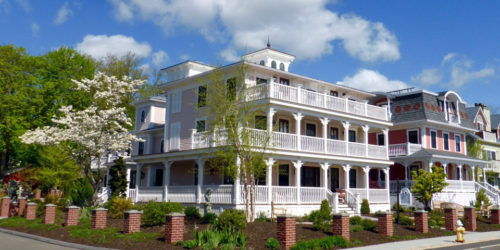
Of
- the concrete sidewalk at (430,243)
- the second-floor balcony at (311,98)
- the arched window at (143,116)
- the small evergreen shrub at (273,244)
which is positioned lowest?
the concrete sidewalk at (430,243)

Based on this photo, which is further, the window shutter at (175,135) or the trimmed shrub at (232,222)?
the window shutter at (175,135)

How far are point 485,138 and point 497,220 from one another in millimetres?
25054

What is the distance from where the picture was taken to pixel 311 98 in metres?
26.4

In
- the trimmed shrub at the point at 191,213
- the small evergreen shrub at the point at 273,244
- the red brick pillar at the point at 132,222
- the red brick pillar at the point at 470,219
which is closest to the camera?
the small evergreen shrub at the point at 273,244

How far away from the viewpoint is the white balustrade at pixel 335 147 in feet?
87.7

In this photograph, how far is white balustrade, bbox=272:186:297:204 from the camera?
2317 centimetres

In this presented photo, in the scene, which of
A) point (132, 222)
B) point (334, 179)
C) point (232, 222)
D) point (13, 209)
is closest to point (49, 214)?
point (13, 209)

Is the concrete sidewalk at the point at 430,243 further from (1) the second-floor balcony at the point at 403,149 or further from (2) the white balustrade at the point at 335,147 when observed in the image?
(1) the second-floor balcony at the point at 403,149

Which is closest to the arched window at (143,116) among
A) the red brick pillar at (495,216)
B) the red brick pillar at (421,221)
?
the red brick pillar at (421,221)

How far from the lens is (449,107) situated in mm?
38500

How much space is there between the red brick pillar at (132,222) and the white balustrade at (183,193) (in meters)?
8.11

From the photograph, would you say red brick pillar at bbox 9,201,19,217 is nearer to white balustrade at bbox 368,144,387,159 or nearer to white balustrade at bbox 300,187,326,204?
white balustrade at bbox 300,187,326,204

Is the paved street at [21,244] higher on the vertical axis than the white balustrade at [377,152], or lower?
lower

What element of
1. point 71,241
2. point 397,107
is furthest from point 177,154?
point 397,107
